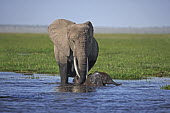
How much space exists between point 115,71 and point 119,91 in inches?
248

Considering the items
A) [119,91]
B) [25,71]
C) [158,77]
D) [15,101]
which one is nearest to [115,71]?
[158,77]

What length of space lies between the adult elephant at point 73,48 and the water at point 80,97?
64cm

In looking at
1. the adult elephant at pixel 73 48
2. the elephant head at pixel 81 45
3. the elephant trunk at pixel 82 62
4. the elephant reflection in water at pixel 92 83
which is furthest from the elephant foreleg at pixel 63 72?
the elephant trunk at pixel 82 62

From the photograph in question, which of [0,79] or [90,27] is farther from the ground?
[90,27]

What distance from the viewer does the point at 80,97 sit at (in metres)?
15.6

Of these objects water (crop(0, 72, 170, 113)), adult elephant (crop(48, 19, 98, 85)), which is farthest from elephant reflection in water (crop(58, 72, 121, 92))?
adult elephant (crop(48, 19, 98, 85))

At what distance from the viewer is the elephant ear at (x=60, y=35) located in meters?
18.8

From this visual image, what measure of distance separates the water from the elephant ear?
1340 millimetres

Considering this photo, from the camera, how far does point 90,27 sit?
60.1 ft

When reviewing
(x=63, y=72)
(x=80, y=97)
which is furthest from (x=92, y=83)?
(x=80, y=97)

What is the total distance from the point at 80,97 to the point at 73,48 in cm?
301

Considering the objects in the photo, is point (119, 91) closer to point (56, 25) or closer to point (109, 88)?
point (109, 88)

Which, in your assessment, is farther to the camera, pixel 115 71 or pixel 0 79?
pixel 115 71

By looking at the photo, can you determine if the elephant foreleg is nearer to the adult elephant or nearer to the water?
the adult elephant
